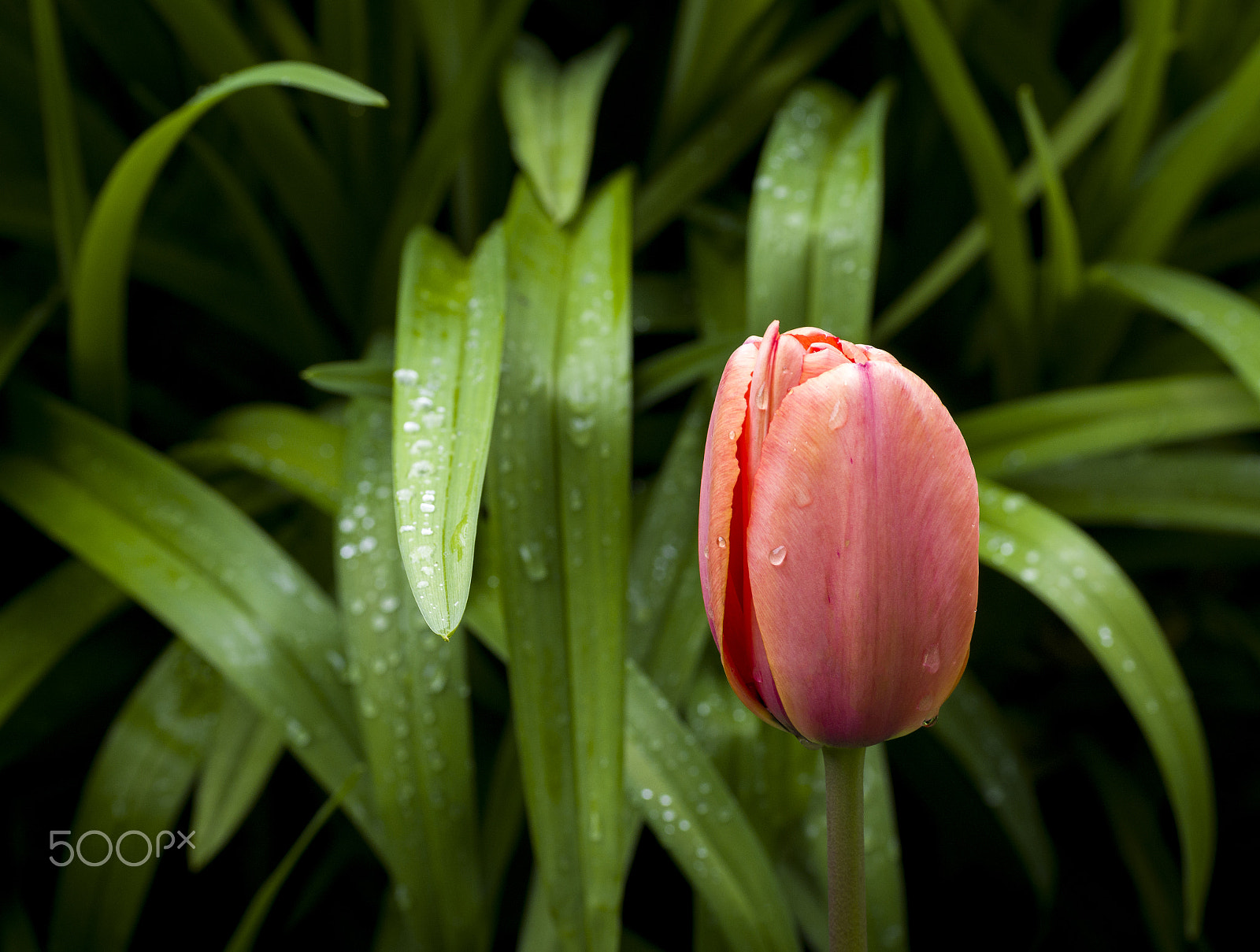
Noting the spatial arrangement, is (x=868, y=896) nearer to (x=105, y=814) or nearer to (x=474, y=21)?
(x=105, y=814)

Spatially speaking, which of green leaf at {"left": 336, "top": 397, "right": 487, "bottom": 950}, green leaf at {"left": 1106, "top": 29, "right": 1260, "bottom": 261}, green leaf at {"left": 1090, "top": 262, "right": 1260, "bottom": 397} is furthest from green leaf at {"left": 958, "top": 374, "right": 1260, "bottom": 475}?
green leaf at {"left": 336, "top": 397, "right": 487, "bottom": 950}

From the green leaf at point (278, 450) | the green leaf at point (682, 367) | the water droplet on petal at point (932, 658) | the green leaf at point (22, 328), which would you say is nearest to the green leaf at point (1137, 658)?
the green leaf at point (682, 367)

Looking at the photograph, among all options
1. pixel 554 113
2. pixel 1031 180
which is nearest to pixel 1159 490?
pixel 1031 180

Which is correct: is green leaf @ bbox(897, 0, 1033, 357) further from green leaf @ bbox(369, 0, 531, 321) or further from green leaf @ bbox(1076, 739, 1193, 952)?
green leaf @ bbox(1076, 739, 1193, 952)

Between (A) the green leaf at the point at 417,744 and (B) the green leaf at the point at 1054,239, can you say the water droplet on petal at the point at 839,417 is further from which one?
(B) the green leaf at the point at 1054,239

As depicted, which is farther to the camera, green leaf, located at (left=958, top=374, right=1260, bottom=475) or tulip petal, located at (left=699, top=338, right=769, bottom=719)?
green leaf, located at (left=958, top=374, right=1260, bottom=475)

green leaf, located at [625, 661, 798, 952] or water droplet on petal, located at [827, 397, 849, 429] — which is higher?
water droplet on petal, located at [827, 397, 849, 429]
